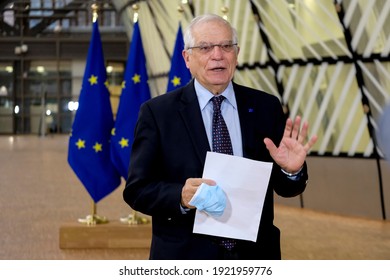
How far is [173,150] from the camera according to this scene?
3.18 meters

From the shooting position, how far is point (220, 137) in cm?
316

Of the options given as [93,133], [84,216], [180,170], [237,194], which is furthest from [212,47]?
[84,216]

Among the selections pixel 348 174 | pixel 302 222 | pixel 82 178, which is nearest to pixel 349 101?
pixel 348 174

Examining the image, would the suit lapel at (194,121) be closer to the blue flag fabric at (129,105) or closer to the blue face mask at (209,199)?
the blue face mask at (209,199)

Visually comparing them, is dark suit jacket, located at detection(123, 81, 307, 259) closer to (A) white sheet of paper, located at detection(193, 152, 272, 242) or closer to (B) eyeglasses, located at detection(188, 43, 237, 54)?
(A) white sheet of paper, located at detection(193, 152, 272, 242)

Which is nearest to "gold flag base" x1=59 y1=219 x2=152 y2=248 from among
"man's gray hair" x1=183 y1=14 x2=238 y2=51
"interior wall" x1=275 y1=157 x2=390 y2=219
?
"interior wall" x1=275 y1=157 x2=390 y2=219

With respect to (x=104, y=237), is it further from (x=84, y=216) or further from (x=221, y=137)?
(x=221, y=137)

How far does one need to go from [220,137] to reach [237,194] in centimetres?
28

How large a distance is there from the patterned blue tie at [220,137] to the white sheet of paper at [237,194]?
0.46 ft

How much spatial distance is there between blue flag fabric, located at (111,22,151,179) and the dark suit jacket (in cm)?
704

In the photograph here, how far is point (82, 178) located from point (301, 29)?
271 inches

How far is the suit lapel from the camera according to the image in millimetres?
3146

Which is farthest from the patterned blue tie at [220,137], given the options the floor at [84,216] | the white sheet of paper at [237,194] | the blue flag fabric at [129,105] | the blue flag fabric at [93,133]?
the blue flag fabric at [93,133]

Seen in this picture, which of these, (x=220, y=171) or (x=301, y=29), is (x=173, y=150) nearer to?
(x=220, y=171)
